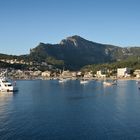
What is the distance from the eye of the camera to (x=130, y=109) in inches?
2574

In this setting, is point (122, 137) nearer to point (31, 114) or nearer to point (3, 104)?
point (31, 114)

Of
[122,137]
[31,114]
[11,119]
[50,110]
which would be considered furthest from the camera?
[50,110]

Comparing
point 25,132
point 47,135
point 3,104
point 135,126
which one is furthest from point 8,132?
point 3,104

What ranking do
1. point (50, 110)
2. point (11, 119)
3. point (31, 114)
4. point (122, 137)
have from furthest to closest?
point (50, 110)
point (31, 114)
point (11, 119)
point (122, 137)

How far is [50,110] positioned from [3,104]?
12.2 meters

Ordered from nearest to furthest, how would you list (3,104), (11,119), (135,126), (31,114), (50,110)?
1. (135,126)
2. (11,119)
3. (31,114)
4. (50,110)
5. (3,104)

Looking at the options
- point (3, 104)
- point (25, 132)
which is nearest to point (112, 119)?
point (25, 132)

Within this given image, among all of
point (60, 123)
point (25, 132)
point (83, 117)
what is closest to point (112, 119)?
point (83, 117)

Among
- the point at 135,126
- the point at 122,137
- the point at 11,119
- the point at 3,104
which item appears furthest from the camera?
the point at 3,104

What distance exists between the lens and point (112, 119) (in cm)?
5359

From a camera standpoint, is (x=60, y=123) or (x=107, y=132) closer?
(x=107, y=132)

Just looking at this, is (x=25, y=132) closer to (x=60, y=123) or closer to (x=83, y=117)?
(x=60, y=123)

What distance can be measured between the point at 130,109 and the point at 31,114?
1790 cm

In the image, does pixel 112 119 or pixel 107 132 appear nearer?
pixel 107 132
